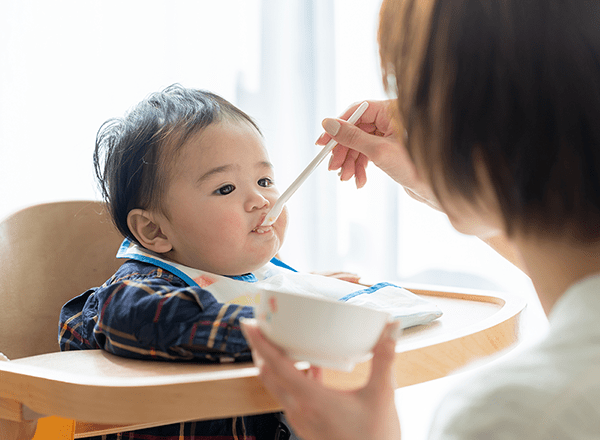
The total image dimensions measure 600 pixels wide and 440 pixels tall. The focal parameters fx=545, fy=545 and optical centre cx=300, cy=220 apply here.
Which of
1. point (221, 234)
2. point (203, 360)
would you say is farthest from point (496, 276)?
point (203, 360)

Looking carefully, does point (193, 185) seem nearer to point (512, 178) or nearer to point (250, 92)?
point (512, 178)

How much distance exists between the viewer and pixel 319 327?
434mm

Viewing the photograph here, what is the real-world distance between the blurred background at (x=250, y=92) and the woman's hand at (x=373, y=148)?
0.62 meters

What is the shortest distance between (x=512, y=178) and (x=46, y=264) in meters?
0.89

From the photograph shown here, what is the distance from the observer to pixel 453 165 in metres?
0.50

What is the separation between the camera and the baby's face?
87cm

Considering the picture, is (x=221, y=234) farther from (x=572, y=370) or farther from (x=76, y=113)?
(x=76, y=113)

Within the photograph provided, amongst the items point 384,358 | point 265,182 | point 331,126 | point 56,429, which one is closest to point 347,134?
point 331,126

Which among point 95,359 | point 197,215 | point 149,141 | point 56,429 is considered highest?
point 149,141

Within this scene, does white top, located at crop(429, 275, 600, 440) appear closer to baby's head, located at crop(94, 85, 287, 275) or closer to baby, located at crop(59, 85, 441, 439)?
baby, located at crop(59, 85, 441, 439)

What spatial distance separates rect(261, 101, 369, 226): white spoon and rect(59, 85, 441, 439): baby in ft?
0.09

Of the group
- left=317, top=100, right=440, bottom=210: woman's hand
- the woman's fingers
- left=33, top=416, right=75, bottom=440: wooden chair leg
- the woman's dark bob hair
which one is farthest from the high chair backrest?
the woman's dark bob hair

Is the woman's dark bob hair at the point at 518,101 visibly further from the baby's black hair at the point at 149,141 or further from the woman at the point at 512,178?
the baby's black hair at the point at 149,141

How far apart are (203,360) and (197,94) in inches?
21.5
